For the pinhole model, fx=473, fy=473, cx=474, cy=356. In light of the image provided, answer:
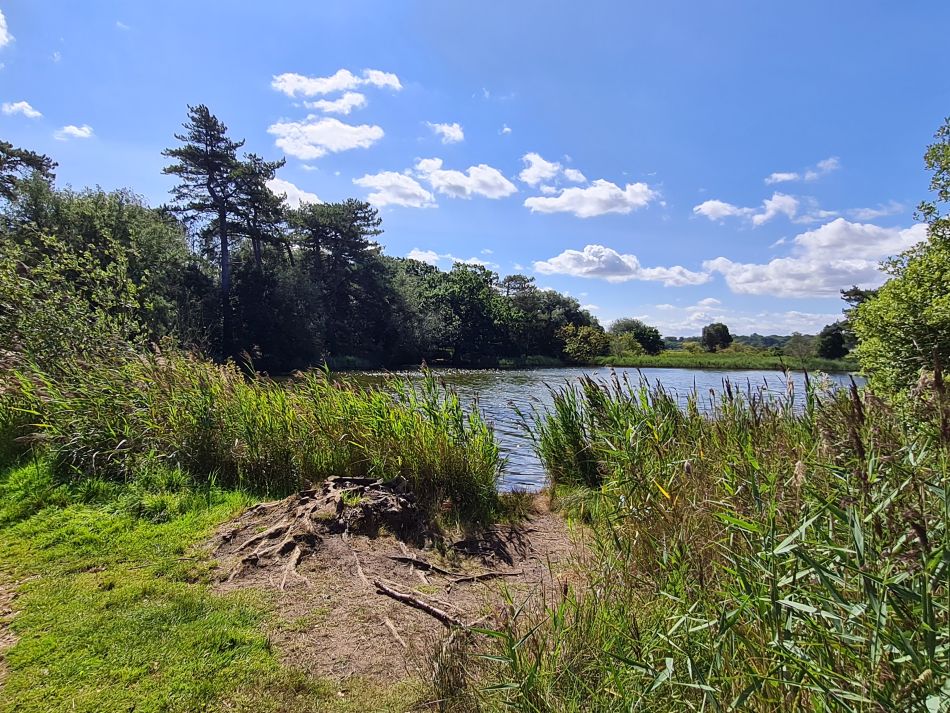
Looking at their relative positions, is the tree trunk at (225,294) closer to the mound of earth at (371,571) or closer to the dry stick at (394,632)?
the mound of earth at (371,571)

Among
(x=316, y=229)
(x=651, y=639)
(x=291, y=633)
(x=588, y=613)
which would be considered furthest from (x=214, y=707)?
(x=316, y=229)

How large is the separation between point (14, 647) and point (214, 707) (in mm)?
1336

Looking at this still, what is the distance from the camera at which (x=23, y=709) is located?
219cm

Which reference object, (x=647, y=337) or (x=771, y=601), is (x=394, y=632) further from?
(x=647, y=337)

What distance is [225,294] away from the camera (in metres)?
32.2

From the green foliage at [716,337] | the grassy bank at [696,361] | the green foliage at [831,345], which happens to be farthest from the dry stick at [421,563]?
the green foliage at [716,337]

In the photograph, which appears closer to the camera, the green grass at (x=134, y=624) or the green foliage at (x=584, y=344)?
the green grass at (x=134, y=624)

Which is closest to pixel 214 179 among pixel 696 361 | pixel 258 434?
pixel 258 434

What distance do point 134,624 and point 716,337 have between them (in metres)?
72.0

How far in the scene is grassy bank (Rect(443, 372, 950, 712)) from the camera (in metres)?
1.23

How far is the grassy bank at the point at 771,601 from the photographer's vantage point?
1.23m

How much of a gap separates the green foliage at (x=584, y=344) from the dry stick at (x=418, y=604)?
53.0 m

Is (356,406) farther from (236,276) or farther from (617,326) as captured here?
(617,326)

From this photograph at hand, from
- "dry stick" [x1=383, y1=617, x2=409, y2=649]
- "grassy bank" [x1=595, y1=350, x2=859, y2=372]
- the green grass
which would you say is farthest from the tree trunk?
"grassy bank" [x1=595, y1=350, x2=859, y2=372]
